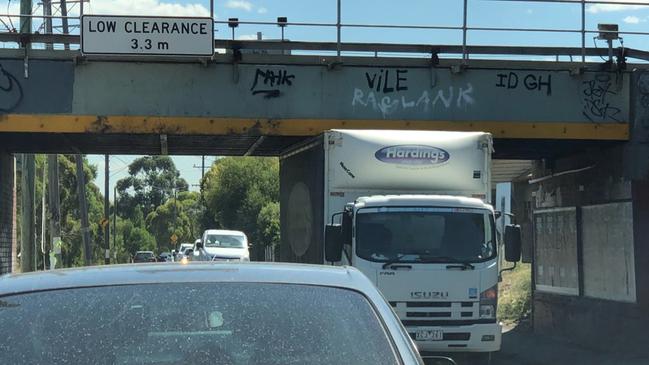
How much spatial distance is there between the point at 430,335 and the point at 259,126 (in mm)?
4807

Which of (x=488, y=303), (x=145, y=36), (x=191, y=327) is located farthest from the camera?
(x=145, y=36)

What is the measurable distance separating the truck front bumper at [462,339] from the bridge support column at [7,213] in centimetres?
898

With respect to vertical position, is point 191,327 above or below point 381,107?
below

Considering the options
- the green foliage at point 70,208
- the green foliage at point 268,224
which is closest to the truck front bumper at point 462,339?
the green foliage at point 268,224

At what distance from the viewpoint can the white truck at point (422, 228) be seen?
9672 mm

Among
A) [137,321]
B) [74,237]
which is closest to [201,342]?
[137,321]

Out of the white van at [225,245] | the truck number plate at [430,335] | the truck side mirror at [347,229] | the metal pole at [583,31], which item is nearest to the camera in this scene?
the truck number plate at [430,335]

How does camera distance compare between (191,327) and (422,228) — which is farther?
(422,228)

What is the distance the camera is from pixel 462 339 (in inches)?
381

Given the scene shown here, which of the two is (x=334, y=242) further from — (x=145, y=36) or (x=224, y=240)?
(x=224, y=240)

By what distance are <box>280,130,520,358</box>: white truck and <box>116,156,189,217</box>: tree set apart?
3697 inches

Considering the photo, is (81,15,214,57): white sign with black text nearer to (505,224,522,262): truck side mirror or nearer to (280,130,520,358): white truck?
(280,130,520,358): white truck

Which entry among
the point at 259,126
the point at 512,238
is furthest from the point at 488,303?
the point at 259,126

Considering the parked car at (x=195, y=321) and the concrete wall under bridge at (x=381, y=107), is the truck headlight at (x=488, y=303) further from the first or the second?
the parked car at (x=195, y=321)
